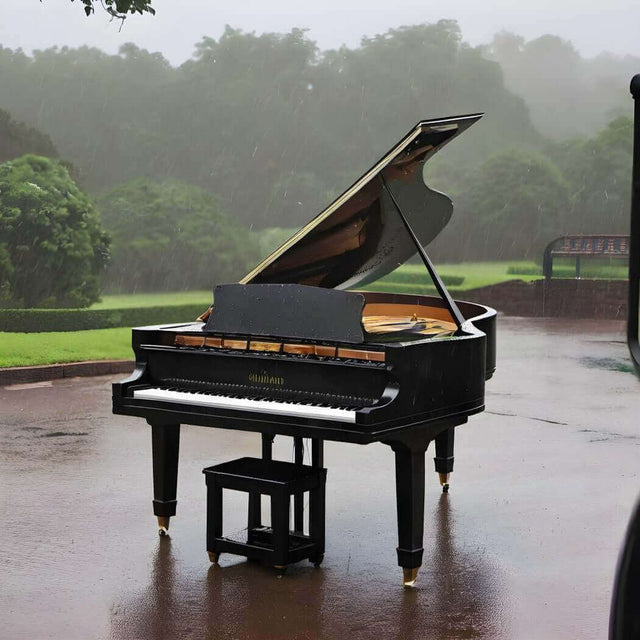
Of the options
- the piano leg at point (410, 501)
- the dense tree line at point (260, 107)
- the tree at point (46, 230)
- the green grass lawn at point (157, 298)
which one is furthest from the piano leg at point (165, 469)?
the dense tree line at point (260, 107)

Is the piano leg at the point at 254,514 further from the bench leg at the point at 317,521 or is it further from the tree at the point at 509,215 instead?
the tree at the point at 509,215

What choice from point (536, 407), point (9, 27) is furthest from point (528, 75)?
point (536, 407)

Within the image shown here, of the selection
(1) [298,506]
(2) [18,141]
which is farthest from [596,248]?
(1) [298,506]

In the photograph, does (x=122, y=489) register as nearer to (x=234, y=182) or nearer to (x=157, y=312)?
(x=157, y=312)

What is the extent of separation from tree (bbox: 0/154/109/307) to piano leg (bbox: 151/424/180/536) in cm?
1252

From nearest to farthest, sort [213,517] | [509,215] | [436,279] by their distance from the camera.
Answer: [213,517]
[436,279]
[509,215]

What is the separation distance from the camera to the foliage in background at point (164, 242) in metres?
28.6

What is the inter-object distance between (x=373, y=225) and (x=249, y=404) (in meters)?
1.39

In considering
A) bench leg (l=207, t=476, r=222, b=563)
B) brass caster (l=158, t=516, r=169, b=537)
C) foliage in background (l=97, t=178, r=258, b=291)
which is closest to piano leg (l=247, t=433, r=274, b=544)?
bench leg (l=207, t=476, r=222, b=563)

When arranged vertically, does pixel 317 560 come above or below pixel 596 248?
below

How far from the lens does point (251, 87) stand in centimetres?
3909

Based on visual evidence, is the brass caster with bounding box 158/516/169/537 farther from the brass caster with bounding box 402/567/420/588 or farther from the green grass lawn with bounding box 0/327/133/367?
the green grass lawn with bounding box 0/327/133/367

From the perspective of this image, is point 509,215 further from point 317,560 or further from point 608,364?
point 317,560

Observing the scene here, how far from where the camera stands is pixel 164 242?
28.3 m
